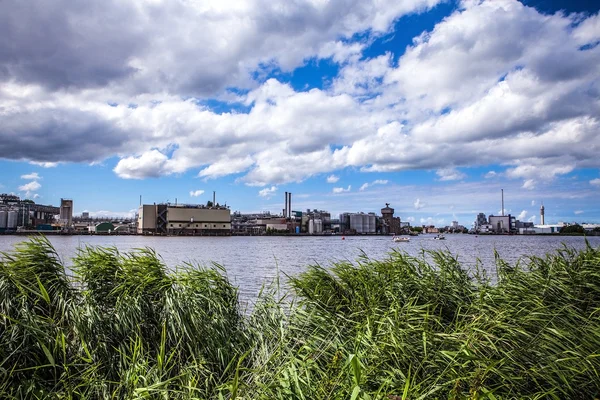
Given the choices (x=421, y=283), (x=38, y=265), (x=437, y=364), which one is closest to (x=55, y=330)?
(x=38, y=265)

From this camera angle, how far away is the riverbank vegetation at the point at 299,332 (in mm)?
5688

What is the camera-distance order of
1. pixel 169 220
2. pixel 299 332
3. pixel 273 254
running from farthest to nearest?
1. pixel 169 220
2. pixel 273 254
3. pixel 299 332

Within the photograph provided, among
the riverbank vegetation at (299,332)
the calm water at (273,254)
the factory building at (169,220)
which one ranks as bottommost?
the calm water at (273,254)

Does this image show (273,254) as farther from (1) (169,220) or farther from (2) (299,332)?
(1) (169,220)

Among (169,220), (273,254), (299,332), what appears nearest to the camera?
(299,332)

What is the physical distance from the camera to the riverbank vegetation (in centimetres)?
569

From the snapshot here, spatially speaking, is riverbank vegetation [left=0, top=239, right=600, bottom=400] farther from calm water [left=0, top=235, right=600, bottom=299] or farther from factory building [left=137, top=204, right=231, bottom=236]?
factory building [left=137, top=204, right=231, bottom=236]

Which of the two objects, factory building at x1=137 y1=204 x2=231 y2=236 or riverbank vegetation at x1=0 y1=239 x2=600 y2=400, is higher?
factory building at x1=137 y1=204 x2=231 y2=236

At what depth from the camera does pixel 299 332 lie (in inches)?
340

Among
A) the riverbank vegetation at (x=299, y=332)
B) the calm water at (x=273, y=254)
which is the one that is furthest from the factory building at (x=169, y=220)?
the riverbank vegetation at (x=299, y=332)

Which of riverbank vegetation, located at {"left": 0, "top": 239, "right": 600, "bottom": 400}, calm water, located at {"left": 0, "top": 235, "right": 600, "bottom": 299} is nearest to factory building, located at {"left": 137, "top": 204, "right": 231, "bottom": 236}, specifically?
calm water, located at {"left": 0, "top": 235, "right": 600, "bottom": 299}

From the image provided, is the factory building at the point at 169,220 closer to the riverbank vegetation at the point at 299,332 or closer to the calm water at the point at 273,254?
the calm water at the point at 273,254

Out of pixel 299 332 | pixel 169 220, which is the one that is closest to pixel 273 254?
pixel 299 332

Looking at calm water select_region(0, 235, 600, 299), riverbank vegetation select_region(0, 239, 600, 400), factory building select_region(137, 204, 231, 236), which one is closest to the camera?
riverbank vegetation select_region(0, 239, 600, 400)
